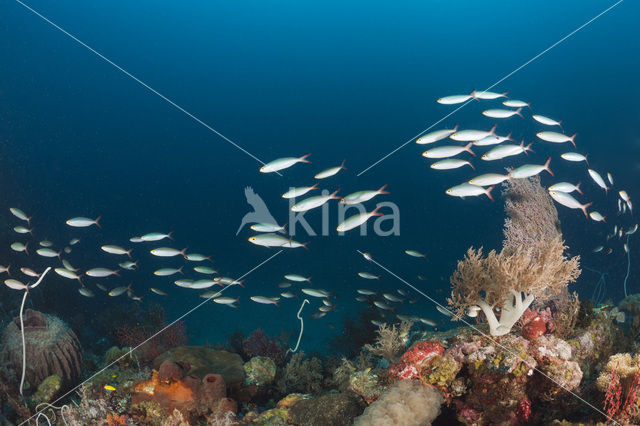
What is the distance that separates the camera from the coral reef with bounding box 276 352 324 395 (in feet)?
18.3

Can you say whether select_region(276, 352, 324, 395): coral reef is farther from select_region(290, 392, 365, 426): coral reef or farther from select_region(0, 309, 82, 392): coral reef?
select_region(0, 309, 82, 392): coral reef

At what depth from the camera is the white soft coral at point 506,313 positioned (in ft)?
12.9

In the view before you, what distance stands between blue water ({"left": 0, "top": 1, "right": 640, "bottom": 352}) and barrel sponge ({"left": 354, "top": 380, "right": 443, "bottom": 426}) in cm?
1654

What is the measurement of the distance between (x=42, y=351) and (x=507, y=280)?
25.6ft

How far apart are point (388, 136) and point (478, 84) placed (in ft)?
60.8

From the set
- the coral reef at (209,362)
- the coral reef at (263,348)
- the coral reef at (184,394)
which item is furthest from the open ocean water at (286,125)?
the coral reef at (184,394)

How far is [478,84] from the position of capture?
56.7 metres

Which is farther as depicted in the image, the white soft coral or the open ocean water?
the open ocean water

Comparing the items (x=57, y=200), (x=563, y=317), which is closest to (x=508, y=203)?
(x=563, y=317)

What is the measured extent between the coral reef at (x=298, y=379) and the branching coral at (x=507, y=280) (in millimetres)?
3072

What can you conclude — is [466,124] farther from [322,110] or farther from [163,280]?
[163,280]

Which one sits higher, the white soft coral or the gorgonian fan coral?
the gorgonian fan coral

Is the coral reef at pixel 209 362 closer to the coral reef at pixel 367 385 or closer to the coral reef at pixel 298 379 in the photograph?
the coral reef at pixel 298 379

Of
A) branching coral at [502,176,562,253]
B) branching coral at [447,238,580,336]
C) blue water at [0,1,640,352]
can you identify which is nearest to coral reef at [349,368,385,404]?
branching coral at [447,238,580,336]
